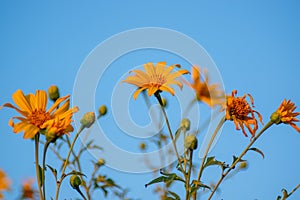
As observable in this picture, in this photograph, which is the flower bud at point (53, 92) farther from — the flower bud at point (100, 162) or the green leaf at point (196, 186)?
the green leaf at point (196, 186)

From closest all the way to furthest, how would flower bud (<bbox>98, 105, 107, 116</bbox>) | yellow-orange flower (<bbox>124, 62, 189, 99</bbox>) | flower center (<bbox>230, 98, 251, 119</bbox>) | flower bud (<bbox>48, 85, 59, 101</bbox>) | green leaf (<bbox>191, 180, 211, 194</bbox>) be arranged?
1. green leaf (<bbox>191, 180, 211, 194</bbox>)
2. yellow-orange flower (<bbox>124, 62, 189, 99</bbox>)
3. flower center (<bbox>230, 98, 251, 119</bbox>)
4. flower bud (<bbox>48, 85, 59, 101</bbox>)
5. flower bud (<bbox>98, 105, 107, 116</bbox>)

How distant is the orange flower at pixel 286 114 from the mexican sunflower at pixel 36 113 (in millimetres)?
1003

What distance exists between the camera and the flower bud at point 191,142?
1901 millimetres

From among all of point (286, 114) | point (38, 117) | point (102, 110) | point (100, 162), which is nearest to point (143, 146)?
point (102, 110)

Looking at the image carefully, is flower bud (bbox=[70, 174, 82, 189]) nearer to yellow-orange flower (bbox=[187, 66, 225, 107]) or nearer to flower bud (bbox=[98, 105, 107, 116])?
yellow-orange flower (bbox=[187, 66, 225, 107])

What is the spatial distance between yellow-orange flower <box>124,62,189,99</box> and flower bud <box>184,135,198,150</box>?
0.24 m

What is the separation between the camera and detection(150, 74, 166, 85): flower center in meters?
2.09

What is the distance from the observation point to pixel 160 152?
256 centimetres

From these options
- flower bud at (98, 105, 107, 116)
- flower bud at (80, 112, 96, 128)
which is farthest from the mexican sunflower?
flower bud at (98, 105, 107, 116)

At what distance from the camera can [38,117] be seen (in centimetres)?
190

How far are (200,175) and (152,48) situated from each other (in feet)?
2.17

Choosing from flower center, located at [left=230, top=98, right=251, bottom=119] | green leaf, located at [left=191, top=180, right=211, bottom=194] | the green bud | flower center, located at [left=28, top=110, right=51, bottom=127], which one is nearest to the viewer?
green leaf, located at [left=191, top=180, right=211, bottom=194]

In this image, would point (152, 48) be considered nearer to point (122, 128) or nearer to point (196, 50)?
point (196, 50)

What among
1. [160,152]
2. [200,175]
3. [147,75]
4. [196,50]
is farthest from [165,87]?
[160,152]
